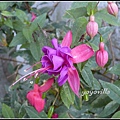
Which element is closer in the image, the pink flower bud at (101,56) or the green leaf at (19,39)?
the pink flower bud at (101,56)

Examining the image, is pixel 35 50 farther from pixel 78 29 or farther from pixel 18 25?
pixel 78 29

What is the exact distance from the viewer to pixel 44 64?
66 cm

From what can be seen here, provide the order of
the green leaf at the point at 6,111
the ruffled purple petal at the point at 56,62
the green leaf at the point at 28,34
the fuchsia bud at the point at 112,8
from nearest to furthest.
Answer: the ruffled purple petal at the point at 56,62, the fuchsia bud at the point at 112,8, the green leaf at the point at 6,111, the green leaf at the point at 28,34

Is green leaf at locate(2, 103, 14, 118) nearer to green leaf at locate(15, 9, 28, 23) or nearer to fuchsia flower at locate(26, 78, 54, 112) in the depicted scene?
fuchsia flower at locate(26, 78, 54, 112)

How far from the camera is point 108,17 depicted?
2.55ft

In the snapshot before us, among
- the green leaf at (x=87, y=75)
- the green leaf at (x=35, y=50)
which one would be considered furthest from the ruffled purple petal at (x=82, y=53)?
the green leaf at (x=35, y=50)

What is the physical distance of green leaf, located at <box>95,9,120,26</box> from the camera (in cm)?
77

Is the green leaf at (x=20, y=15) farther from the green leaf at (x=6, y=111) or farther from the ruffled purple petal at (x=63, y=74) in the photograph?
the ruffled purple petal at (x=63, y=74)

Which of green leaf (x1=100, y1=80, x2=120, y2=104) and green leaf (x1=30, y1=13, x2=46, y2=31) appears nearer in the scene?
green leaf (x1=100, y1=80, x2=120, y2=104)

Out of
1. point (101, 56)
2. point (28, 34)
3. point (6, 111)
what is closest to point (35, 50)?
point (28, 34)

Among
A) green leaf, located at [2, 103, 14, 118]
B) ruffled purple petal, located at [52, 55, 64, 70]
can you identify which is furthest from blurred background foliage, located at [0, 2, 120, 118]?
ruffled purple petal, located at [52, 55, 64, 70]

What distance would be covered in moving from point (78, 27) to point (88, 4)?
7cm

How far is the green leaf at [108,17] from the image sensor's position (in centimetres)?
77

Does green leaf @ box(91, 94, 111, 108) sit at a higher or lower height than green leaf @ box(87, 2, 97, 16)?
lower
